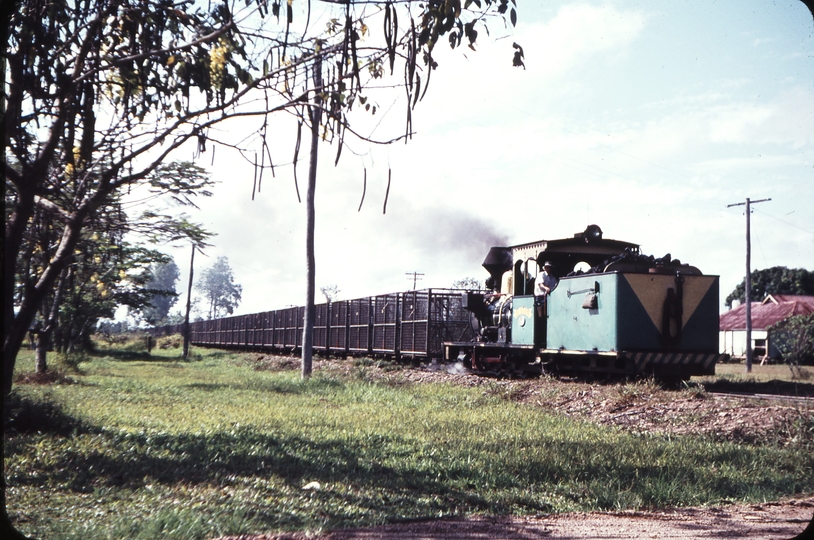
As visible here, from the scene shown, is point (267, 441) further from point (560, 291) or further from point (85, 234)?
point (560, 291)

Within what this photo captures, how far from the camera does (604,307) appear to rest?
1202 centimetres

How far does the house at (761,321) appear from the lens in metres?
36.3

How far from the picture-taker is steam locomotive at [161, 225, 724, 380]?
1193 centimetres

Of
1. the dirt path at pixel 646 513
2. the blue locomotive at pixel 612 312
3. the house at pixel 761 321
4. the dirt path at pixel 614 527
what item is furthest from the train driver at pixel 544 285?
the house at pixel 761 321

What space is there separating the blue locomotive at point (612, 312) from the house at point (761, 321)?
23.7 m

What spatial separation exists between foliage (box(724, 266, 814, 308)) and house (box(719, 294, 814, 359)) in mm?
7070

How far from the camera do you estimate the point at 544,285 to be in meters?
13.6

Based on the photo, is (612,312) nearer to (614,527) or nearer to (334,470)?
(334,470)

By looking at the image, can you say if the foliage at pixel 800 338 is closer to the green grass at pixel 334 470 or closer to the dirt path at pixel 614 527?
the green grass at pixel 334 470

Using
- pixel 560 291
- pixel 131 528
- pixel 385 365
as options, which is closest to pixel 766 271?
pixel 385 365

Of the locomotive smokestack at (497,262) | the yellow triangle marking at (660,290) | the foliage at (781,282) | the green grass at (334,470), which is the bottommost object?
the green grass at (334,470)

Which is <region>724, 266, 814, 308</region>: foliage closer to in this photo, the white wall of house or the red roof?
the red roof

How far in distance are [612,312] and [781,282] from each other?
4545cm

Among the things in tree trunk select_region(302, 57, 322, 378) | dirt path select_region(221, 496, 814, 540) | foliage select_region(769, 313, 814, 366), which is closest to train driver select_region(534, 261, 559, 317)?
tree trunk select_region(302, 57, 322, 378)
